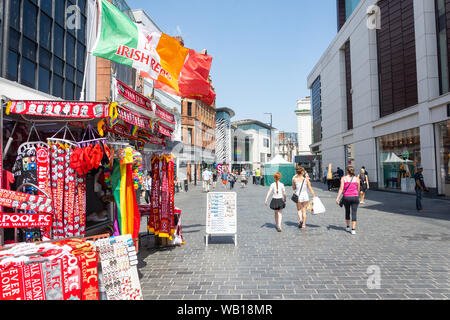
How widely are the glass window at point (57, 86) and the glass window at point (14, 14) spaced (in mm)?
2517

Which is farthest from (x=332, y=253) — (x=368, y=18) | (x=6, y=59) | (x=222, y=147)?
(x=222, y=147)

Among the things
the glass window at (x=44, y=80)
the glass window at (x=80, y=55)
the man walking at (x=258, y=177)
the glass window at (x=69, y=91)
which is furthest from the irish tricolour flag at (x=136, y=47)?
the man walking at (x=258, y=177)

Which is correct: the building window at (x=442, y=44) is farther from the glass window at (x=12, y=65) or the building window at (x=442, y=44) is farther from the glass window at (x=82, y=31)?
the glass window at (x=12, y=65)

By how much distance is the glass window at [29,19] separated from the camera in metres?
10.3

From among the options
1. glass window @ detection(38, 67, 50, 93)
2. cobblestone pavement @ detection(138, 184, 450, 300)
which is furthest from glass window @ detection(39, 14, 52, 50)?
cobblestone pavement @ detection(138, 184, 450, 300)

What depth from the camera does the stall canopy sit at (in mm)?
33547

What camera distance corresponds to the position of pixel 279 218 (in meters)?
8.84

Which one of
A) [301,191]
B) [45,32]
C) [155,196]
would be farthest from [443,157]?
[45,32]

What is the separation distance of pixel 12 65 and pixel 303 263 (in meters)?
10.7

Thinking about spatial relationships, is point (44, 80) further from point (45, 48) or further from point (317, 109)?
point (317, 109)

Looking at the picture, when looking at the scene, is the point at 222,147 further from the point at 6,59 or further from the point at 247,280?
the point at 247,280

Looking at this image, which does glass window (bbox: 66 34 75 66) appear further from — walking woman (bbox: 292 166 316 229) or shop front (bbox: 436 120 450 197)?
shop front (bbox: 436 120 450 197)

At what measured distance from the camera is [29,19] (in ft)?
34.8
